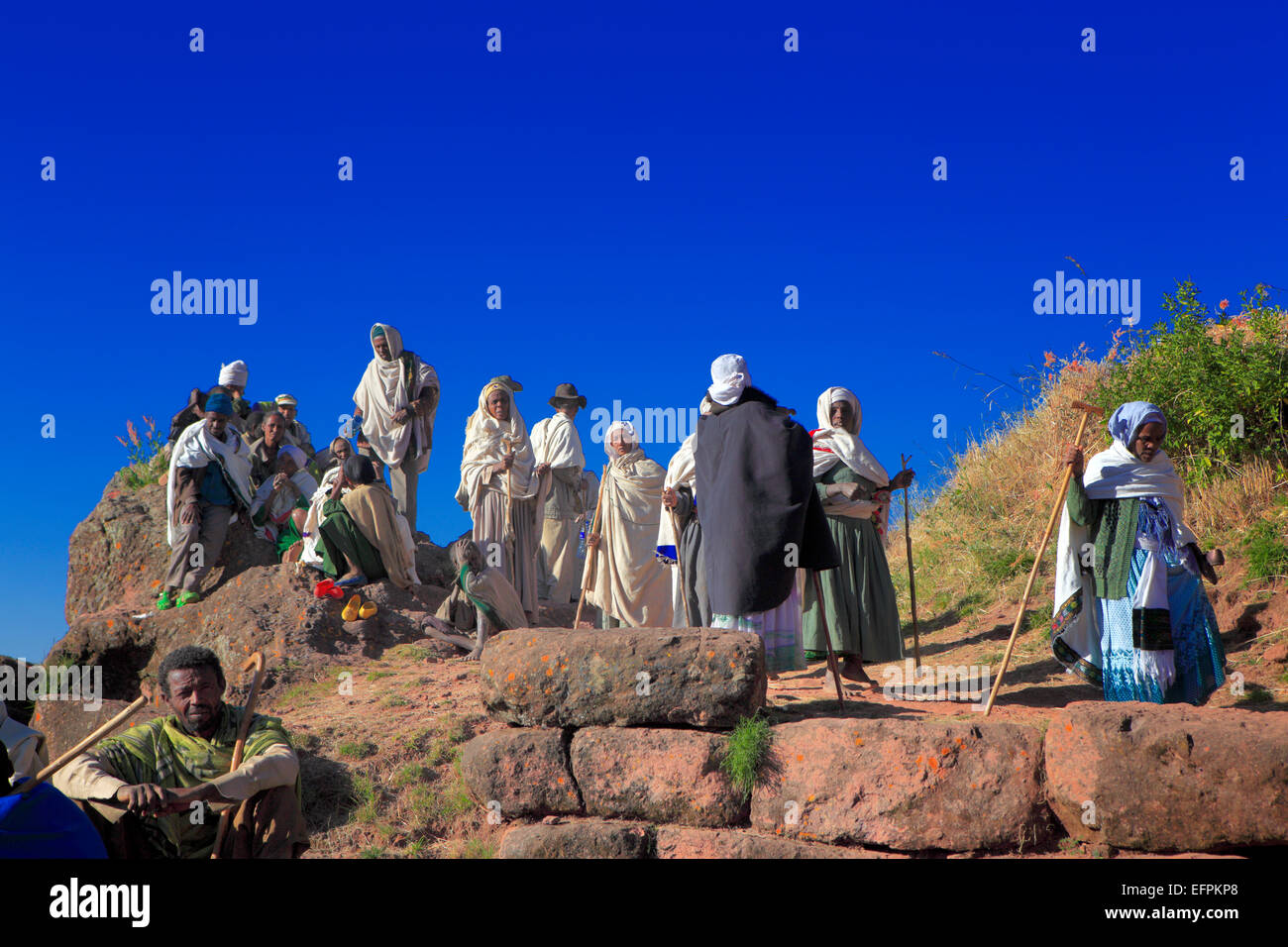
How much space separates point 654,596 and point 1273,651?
535cm

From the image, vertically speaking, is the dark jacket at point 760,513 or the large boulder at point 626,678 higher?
the dark jacket at point 760,513

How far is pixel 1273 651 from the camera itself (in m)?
8.26

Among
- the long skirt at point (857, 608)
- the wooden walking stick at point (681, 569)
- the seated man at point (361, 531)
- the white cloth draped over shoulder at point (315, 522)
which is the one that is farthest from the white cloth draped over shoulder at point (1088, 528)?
the white cloth draped over shoulder at point (315, 522)

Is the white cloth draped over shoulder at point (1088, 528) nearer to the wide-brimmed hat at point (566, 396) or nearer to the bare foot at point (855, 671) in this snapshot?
the bare foot at point (855, 671)

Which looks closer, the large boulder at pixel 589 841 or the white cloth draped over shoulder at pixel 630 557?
the large boulder at pixel 589 841

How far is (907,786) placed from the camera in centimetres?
525

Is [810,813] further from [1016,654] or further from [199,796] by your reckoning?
[1016,654]

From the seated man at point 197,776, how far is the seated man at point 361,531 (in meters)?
4.60

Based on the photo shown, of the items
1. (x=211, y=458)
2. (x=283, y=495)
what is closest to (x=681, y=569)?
(x=211, y=458)

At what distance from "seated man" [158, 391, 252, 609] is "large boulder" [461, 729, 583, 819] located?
232 inches

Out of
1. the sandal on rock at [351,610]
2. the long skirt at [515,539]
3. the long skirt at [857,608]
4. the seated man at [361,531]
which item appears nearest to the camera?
the long skirt at [857,608]

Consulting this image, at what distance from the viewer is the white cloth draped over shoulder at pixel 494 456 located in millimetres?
11141
